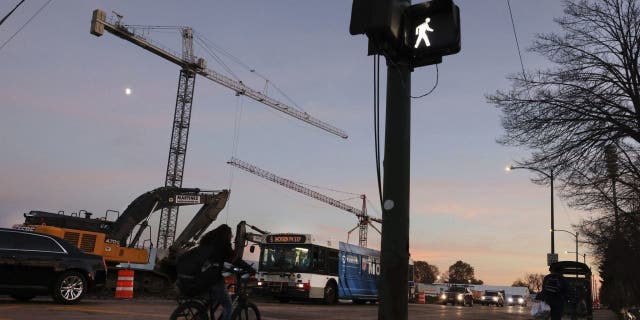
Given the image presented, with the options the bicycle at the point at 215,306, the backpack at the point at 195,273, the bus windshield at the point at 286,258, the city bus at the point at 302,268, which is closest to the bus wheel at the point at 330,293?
the city bus at the point at 302,268

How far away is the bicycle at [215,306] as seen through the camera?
21.2 feet

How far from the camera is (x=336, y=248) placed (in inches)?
1014

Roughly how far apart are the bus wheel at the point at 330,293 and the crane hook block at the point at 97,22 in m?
61.0

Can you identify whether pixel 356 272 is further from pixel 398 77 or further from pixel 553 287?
pixel 398 77

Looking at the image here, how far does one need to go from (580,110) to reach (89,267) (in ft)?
47.1

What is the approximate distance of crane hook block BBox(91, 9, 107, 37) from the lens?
7256 cm

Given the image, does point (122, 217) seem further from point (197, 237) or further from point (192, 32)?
point (192, 32)

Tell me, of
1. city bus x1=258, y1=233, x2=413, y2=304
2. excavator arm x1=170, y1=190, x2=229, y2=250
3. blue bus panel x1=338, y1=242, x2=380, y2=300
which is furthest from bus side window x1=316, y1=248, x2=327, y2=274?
excavator arm x1=170, y1=190, x2=229, y2=250

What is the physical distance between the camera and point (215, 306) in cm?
677

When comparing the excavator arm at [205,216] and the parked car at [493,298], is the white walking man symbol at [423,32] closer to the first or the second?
the excavator arm at [205,216]

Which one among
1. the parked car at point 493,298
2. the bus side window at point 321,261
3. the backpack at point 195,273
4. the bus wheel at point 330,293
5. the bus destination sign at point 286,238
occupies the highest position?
the bus destination sign at point 286,238

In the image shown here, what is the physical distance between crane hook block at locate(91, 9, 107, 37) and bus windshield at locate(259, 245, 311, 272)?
195ft

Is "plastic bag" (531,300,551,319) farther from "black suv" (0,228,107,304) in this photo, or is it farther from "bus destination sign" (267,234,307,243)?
"bus destination sign" (267,234,307,243)

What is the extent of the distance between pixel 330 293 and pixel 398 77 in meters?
22.3
